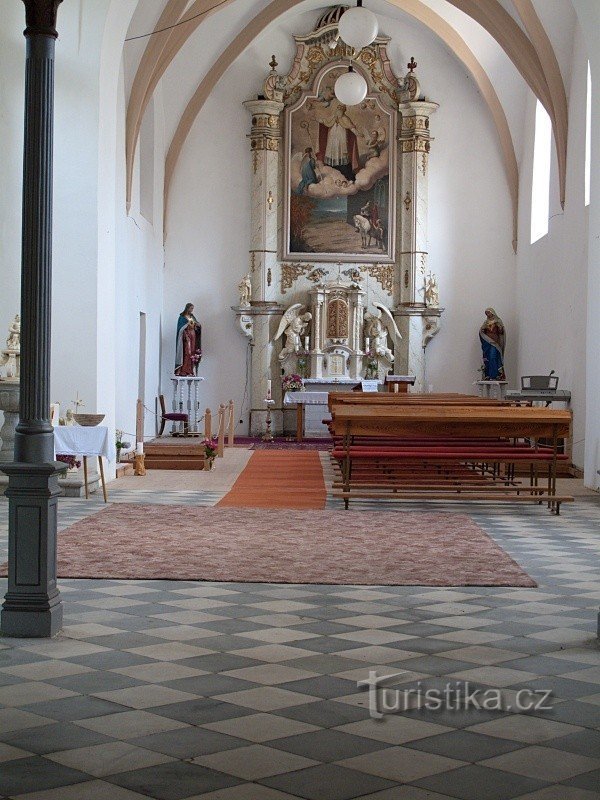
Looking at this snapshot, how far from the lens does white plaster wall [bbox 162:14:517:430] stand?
22438 millimetres

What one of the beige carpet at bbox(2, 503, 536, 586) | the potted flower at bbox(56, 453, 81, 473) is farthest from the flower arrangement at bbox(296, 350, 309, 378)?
the beige carpet at bbox(2, 503, 536, 586)

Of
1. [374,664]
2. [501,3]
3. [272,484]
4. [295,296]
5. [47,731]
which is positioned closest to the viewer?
[47,731]

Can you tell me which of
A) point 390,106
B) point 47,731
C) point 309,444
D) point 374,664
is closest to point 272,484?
point 309,444

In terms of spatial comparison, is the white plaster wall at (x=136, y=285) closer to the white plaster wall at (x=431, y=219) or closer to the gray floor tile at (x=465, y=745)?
the white plaster wall at (x=431, y=219)

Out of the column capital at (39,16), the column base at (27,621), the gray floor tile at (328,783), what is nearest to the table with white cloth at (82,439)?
the column base at (27,621)

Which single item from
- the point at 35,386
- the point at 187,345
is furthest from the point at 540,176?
the point at 35,386

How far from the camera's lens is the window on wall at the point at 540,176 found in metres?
Answer: 20.0

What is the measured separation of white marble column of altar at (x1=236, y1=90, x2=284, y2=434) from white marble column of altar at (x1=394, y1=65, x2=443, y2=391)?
97.2 inches

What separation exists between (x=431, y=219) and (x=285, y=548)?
15302 mm

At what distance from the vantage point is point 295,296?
22359 mm

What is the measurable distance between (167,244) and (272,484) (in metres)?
10.2

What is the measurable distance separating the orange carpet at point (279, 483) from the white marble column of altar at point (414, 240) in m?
4.87

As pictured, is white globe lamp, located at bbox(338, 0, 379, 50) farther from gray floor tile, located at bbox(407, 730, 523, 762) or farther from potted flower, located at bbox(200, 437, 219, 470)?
gray floor tile, located at bbox(407, 730, 523, 762)

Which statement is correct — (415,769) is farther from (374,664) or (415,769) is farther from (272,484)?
(272,484)
